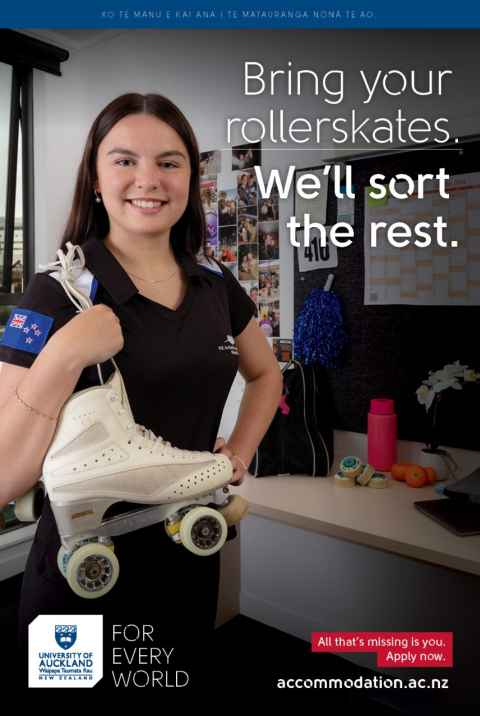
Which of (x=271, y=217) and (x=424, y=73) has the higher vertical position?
(x=424, y=73)

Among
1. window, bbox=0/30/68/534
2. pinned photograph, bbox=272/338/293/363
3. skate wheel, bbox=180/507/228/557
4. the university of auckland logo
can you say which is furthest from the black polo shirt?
window, bbox=0/30/68/534

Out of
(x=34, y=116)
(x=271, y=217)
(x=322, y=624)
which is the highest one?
(x=34, y=116)

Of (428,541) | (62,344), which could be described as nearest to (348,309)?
(428,541)

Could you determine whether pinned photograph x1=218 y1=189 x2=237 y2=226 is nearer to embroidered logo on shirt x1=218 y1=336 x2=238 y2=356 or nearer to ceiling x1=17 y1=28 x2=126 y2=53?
ceiling x1=17 y1=28 x2=126 y2=53

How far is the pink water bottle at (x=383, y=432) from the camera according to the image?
1418 millimetres

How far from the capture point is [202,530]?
645 mm

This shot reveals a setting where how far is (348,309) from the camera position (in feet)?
4.94

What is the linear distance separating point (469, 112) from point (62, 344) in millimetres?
1075

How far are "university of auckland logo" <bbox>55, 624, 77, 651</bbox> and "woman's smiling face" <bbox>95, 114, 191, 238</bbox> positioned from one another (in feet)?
1.63

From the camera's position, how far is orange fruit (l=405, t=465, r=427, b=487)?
4.32 feet

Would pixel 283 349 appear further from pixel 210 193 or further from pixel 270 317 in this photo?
pixel 210 193

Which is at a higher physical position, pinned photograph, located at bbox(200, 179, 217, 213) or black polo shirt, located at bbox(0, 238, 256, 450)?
→ pinned photograph, located at bbox(200, 179, 217, 213)

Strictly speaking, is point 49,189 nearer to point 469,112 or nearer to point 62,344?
point 469,112

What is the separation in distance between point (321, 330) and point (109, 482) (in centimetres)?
100
